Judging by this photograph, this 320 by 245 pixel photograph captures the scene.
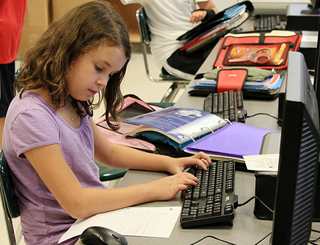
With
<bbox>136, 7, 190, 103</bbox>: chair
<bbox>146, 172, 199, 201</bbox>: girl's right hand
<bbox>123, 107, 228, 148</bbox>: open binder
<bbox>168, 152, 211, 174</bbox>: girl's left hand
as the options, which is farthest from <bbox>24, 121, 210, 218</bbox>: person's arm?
<bbox>136, 7, 190, 103</bbox>: chair

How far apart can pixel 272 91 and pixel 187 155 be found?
0.66m

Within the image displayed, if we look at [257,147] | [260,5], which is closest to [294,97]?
[257,147]

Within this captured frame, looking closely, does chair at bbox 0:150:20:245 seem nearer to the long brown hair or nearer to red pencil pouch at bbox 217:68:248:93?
the long brown hair

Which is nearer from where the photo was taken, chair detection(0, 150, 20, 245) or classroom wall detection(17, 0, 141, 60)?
chair detection(0, 150, 20, 245)

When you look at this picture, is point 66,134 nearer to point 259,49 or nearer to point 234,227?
point 234,227

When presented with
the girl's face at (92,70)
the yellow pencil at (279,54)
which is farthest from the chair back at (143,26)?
the girl's face at (92,70)

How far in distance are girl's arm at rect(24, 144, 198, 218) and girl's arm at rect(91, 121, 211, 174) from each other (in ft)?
0.52

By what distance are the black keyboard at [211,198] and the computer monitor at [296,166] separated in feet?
1.00

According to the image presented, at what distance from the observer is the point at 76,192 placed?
102cm

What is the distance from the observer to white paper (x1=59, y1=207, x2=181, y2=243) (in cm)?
91

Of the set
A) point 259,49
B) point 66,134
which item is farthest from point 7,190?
point 259,49

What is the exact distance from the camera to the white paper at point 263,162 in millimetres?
958

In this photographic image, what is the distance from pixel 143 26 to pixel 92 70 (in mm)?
1838

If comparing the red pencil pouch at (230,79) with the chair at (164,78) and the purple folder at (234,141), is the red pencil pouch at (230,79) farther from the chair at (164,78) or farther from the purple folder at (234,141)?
the chair at (164,78)
